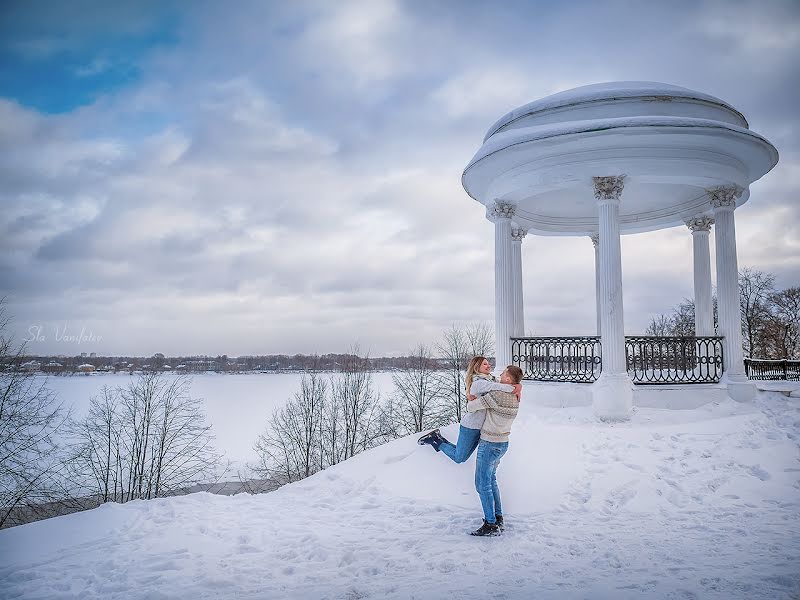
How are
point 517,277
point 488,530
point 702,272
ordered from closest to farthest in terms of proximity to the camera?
point 488,530, point 702,272, point 517,277

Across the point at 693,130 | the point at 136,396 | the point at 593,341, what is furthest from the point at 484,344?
the point at 693,130

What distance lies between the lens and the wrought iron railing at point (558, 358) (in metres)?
11.9

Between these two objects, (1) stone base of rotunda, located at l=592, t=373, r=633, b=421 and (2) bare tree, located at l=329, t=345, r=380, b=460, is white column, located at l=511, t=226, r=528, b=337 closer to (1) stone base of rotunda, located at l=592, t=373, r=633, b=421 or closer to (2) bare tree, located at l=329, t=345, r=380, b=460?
(1) stone base of rotunda, located at l=592, t=373, r=633, b=421

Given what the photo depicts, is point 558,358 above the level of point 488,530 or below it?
above

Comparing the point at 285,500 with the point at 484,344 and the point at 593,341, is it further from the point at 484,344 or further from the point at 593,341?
the point at 484,344

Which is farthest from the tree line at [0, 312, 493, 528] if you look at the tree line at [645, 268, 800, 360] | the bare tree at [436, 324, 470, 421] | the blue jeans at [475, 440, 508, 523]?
the blue jeans at [475, 440, 508, 523]

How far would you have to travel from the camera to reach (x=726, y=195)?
11438 mm

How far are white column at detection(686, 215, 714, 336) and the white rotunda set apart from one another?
134 centimetres

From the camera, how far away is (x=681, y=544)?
4.76m

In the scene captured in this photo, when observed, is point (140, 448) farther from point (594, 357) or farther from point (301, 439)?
point (594, 357)

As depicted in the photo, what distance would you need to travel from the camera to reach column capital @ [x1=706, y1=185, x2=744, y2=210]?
1140cm

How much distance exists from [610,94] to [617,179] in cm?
186

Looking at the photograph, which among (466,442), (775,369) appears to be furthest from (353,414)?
(466,442)

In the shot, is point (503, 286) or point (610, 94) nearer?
point (610, 94)
